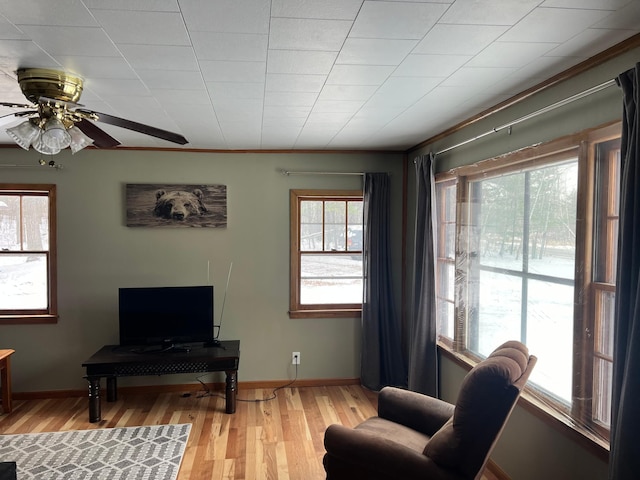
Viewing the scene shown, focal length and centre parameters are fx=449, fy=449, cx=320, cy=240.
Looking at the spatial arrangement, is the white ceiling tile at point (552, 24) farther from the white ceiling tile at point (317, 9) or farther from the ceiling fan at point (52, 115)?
the ceiling fan at point (52, 115)

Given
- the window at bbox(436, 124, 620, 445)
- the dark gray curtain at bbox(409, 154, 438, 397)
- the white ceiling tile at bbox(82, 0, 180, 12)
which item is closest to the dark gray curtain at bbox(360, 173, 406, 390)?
the dark gray curtain at bbox(409, 154, 438, 397)

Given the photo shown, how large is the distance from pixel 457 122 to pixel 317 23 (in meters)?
1.96

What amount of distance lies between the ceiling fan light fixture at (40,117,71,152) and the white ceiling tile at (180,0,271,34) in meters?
0.81

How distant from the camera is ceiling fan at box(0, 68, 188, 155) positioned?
6.68 ft

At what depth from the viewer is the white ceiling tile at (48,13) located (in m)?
1.51

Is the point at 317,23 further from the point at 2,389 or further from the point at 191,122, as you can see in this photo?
the point at 2,389

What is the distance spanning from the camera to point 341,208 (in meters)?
4.63

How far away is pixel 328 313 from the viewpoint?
180 inches

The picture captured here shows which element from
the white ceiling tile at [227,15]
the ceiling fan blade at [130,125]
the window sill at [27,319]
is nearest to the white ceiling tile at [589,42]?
the white ceiling tile at [227,15]

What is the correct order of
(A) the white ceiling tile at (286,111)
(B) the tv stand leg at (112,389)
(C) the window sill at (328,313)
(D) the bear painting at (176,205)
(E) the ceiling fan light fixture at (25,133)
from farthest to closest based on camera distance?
1. (C) the window sill at (328,313)
2. (D) the bear painting at (176,205)
3. (B) the tv stand leg at (112,389)
4. (A) the white ceiling tile at (286,111)
5. (E) the ceiling fan light fixture at (25,133)

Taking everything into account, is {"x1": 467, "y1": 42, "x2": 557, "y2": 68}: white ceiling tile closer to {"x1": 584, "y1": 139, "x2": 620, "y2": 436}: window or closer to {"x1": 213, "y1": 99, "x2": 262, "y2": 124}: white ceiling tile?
{"x1": 584, "y1": 139, "x2": 620, "y2": 436}: window

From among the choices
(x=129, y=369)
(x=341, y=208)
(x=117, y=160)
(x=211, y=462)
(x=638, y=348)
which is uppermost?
(x=117, y=160)

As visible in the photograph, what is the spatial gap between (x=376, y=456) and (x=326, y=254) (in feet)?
8.65

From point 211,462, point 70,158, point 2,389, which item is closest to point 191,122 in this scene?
point 70,158
